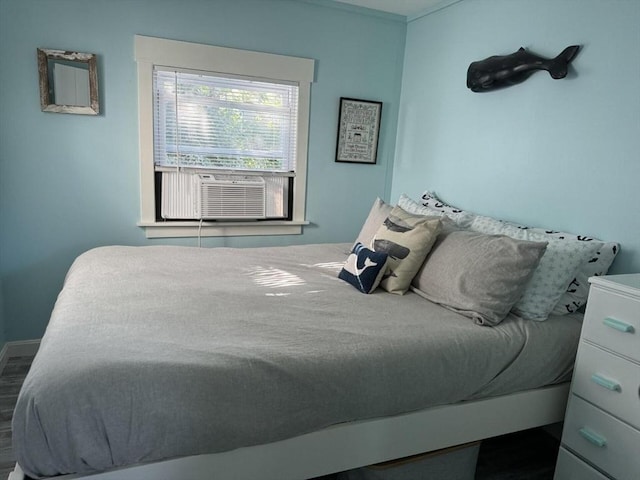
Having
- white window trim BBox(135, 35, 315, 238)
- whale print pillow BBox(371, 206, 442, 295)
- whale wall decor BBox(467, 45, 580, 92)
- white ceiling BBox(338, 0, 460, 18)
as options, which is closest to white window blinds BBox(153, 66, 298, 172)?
white window trim BBox(135, 35, 315, 238)

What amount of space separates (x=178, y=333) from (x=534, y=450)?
1.81 meters

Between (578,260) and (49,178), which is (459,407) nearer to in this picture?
(578,260)

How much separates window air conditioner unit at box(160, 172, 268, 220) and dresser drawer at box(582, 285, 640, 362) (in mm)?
2140

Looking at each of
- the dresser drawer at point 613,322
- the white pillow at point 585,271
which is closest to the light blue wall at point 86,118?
the white pillow at point 585,271

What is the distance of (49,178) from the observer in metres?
2.64

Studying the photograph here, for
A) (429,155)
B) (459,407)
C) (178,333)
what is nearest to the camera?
(178,333)

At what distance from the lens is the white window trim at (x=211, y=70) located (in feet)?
8.96

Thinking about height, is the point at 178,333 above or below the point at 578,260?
below

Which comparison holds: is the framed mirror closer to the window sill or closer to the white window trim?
the white window trim

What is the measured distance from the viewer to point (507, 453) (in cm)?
209

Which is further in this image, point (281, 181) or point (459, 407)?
point (281, 181)

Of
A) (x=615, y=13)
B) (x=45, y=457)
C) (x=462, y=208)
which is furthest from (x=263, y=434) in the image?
(x=615, y=13)

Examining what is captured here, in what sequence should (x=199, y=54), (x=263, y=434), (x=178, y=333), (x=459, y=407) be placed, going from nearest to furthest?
(x=263, y=434) → (x=178, y=333) → (x=459, y=407) → (x=199, y=54)

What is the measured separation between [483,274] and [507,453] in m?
0.93
